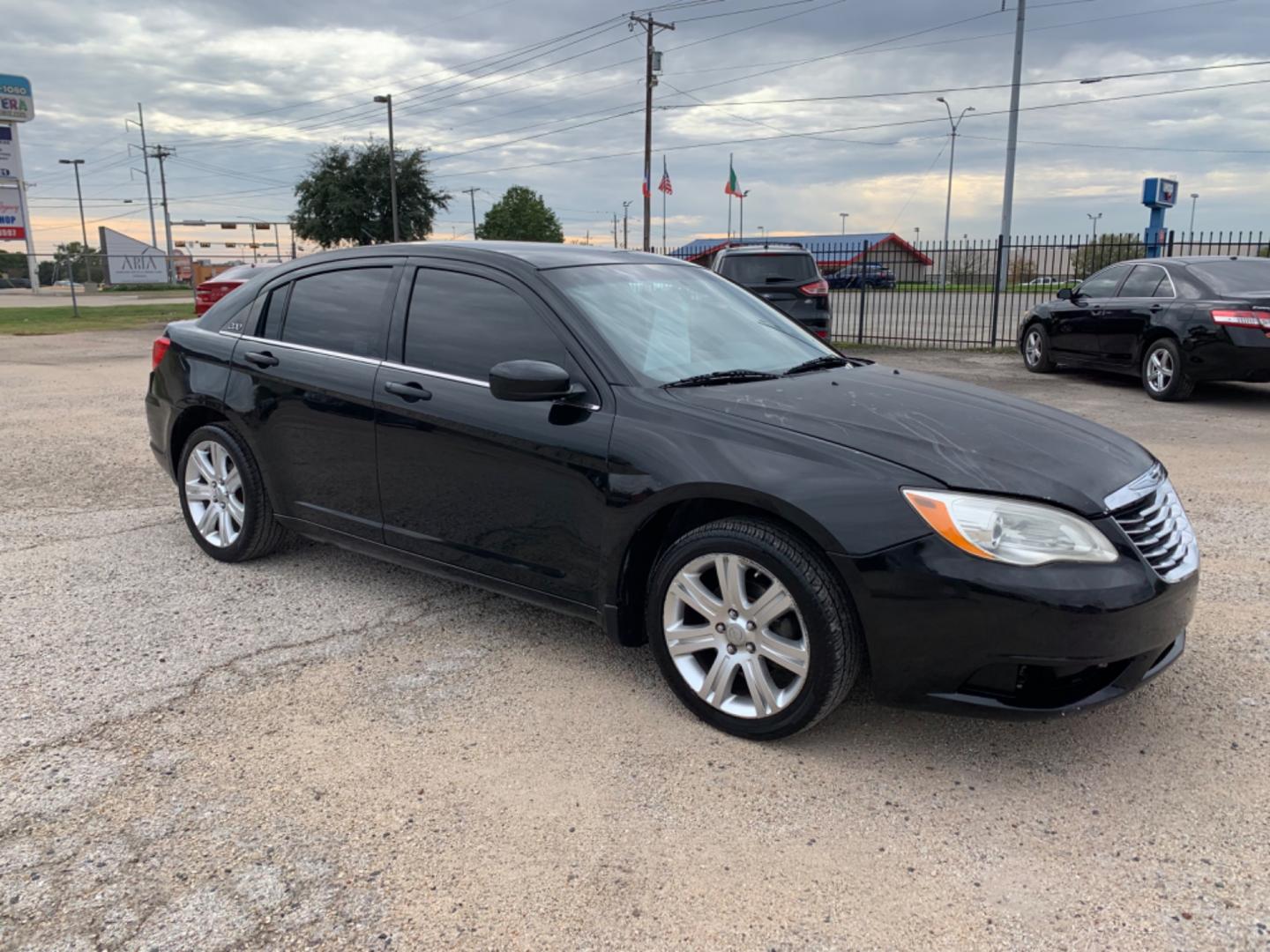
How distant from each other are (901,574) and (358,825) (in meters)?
1.70

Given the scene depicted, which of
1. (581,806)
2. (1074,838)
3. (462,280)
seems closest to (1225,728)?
(1074,838)

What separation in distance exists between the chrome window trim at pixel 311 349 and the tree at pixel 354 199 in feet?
136

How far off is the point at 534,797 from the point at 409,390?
1804 mm

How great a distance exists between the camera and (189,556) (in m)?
5.05

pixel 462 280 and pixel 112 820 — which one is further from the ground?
pixel 462 280

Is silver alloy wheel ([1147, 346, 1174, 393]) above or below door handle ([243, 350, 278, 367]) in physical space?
below

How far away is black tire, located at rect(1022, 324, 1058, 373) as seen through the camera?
12.4m

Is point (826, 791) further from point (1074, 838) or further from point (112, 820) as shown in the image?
point (112, 820)

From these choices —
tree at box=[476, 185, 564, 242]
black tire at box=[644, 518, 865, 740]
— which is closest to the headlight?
black tire at box=[644, 518, 865, 740]

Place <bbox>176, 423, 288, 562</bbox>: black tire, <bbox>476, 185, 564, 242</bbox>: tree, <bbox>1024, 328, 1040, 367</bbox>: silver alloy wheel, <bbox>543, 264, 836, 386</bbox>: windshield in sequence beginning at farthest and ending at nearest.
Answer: <bbox>476, 185, 564, 242</bbox>: tree < <bbox>1024, 328, 1040, 367</bbox>: silver alloy wheel < <bbox>176, 423, 288, 562</bbox>: black tire < <bbox>543, 264, 836, 386</bbox>: windshield

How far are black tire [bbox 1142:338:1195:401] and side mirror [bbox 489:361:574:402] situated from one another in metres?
8.80

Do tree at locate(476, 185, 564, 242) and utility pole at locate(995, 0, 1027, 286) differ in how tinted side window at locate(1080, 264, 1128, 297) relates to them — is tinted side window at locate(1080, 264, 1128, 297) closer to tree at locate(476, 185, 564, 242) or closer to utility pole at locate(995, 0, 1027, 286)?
utility pole at locate(995, 0, 1027, 286)

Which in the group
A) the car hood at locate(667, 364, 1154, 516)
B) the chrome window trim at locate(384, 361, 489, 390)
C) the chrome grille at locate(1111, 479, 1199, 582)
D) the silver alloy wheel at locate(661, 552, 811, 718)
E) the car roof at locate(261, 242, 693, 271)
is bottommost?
the silver alloy wheel at locate(661, 552, 811, 718)

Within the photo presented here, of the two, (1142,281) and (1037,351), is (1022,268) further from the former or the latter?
(1142,281)
